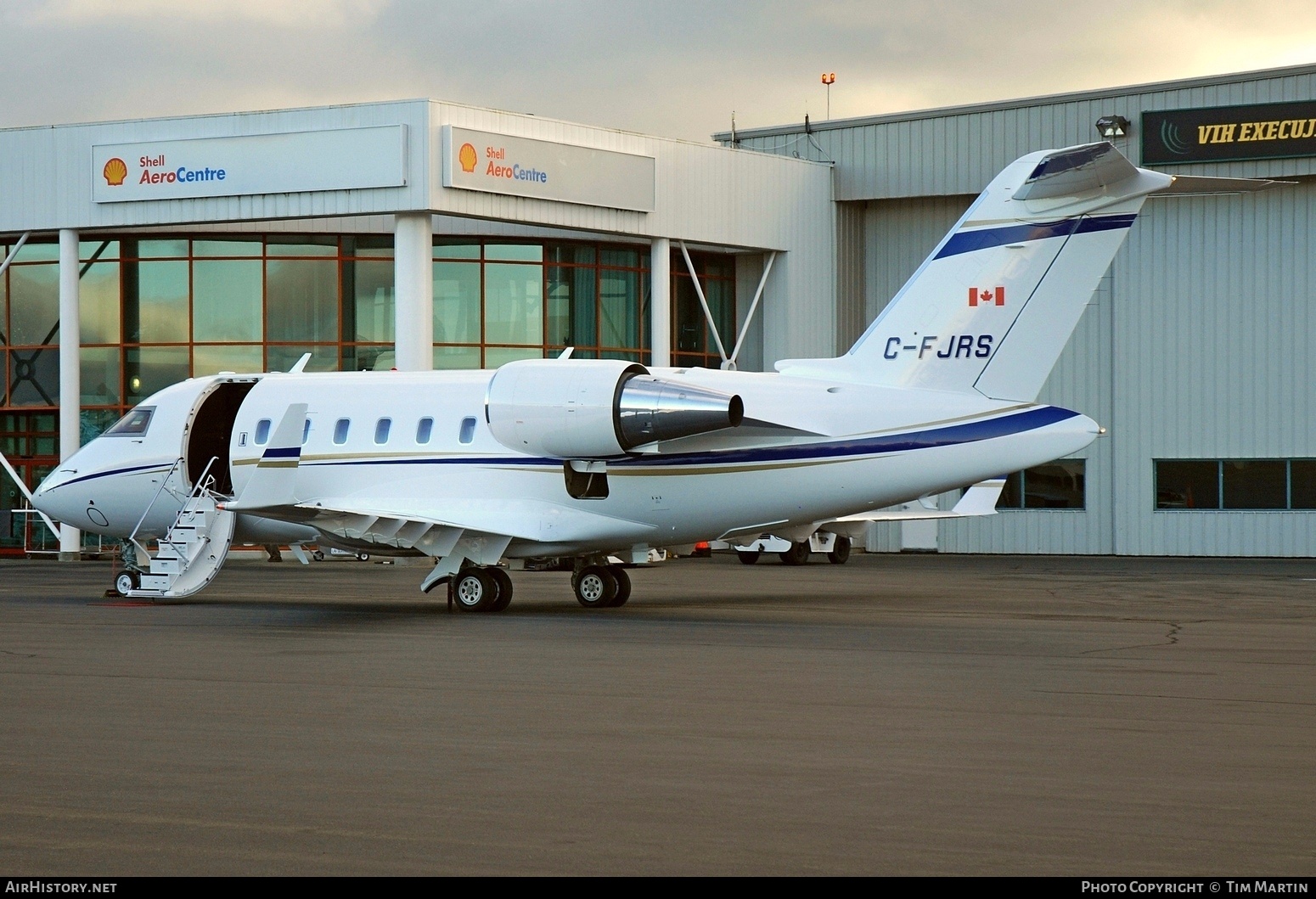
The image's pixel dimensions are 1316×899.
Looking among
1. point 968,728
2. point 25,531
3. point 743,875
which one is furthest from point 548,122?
point 743,875

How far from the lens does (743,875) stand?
6551 mm

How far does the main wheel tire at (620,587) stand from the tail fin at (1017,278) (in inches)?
183

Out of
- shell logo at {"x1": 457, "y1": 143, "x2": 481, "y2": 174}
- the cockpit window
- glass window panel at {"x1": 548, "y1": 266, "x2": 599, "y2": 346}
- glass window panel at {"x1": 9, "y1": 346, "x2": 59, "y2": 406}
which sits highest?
shell logo at {"x1": 457, "y1": 143, "x2": 481, "y2": 174}

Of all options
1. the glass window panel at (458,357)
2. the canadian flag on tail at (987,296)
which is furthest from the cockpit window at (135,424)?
the glass window panel at (458,357)

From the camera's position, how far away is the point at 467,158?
3419 centimetres

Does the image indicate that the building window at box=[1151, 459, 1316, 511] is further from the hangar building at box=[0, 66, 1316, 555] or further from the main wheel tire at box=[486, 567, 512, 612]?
the main wheel tire at box=[486, 567, 512, 612]

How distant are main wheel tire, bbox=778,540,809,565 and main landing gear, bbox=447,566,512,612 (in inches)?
639

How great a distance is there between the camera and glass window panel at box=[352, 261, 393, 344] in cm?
3891

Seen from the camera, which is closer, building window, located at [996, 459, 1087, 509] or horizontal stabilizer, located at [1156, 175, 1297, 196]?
horizontal stabilizer, located at [1156, 175, 1297, 196]

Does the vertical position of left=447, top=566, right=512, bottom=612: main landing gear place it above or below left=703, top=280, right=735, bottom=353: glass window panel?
below

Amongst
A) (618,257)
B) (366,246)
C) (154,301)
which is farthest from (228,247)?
(618,257)

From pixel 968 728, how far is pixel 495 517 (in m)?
11.1

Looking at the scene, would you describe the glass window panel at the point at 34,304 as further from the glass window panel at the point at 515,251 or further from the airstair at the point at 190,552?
the airstair at the point at 190,552

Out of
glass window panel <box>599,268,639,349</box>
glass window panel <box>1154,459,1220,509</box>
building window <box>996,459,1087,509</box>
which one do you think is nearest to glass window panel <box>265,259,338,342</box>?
glass window panel <box>599,268,639,349</box>
